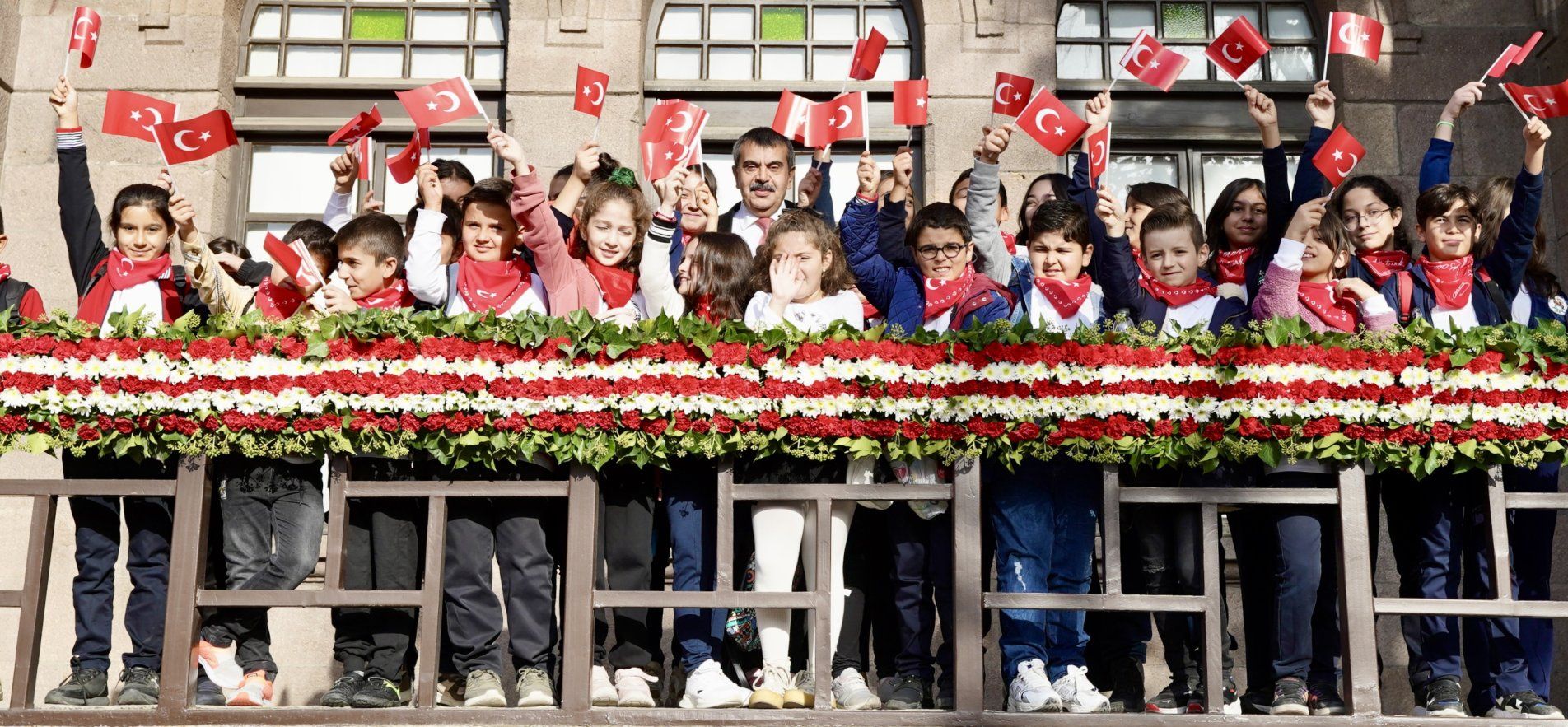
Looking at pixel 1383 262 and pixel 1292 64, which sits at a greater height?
pixel 1292 64

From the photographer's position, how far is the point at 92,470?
5.85m

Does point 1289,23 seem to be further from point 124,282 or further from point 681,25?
point 124,282

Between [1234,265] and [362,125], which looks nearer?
[1234,265]

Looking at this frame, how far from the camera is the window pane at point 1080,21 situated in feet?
32.0

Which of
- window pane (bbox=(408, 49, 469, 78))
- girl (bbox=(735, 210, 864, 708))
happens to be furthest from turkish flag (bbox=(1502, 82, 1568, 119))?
window pane (bbox=(408, 49, 469, 78))

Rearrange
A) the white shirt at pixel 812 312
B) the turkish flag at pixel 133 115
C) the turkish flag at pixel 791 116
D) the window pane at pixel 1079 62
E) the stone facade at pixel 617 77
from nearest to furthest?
the white shirt at pixel 812 312, the turkish flag at pixel 133 115, the turkish flag at pixel 791 116, the stone facade at pixel 617 77, the window pane at pixel 1079 62

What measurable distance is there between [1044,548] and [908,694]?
0.74m

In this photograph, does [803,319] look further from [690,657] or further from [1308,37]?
[1308,37]

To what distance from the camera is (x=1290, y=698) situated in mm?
5398

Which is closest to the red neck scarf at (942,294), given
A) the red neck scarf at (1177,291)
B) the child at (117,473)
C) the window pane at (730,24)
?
the red neck scarf at (1177,291)

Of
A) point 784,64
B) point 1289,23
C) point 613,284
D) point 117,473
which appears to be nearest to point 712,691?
point 613,284

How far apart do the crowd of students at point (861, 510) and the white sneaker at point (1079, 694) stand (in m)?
0.01

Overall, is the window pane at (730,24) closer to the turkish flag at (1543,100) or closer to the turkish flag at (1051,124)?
the turkish flag at (1051,124)

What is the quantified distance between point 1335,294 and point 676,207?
2.64 m
